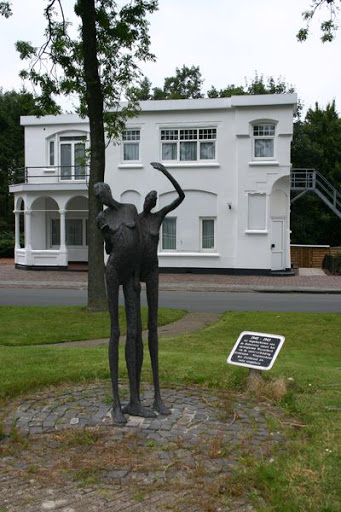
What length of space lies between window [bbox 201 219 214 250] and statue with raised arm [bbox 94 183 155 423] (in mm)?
21168

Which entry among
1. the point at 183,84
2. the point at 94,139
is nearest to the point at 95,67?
the point at 94,139

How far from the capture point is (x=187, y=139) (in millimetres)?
27109

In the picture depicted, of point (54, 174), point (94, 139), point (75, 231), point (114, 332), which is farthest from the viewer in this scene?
point (75, 231)

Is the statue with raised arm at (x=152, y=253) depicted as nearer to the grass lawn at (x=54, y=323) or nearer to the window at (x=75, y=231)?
the grass lawn at (x=54, y=323)

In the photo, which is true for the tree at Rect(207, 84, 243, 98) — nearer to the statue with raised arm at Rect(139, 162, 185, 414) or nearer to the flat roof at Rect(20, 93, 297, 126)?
the flat roof at Rect(20, 93, 297, 126)

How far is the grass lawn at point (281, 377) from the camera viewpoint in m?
4.28

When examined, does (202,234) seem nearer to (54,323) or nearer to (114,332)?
(54,323)

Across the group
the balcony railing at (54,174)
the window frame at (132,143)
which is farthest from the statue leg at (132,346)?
the balcony railing at (54,174)

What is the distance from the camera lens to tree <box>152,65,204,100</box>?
55894 millimetres

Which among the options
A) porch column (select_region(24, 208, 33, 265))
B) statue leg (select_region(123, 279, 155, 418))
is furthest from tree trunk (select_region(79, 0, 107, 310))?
Answer: porch column (select_region(24, 208, 33, 265))

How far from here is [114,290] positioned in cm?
588

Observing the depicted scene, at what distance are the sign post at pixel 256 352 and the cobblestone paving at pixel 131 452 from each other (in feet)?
1.38

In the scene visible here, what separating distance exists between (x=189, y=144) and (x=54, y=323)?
1578 cm

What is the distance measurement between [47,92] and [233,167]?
482 inches
